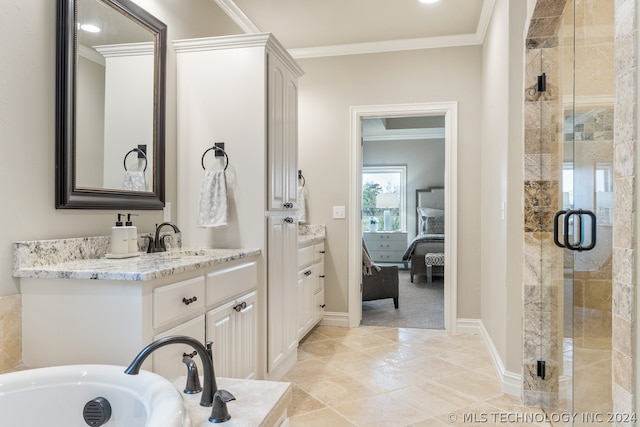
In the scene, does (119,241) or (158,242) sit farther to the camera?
(158,242)

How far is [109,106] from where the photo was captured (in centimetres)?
209

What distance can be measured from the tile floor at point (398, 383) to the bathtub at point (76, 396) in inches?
48.9

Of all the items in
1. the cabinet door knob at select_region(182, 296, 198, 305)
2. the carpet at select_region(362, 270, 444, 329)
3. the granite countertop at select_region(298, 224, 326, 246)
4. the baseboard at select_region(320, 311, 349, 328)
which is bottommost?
the carpet at select_region(362, 270, 444, 329)

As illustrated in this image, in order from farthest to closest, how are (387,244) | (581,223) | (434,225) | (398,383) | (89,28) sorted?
(387,244) → (434,225) → (398,383) → (89,28) → (581,223)

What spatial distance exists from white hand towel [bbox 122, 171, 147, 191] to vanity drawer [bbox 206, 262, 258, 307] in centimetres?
67

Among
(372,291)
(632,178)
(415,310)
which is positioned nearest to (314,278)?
(372,291)

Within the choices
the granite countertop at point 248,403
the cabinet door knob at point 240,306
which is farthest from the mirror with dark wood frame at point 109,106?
the granite countertop at point 248,403

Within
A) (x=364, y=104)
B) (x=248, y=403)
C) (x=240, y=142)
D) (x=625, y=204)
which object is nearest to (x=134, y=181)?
(x=240, y=142)

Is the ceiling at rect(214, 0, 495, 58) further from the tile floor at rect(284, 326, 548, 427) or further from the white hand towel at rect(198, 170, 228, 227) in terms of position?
the tile floor at rect(284, 326, 548, 427)

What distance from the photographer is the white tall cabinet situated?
2.52 m

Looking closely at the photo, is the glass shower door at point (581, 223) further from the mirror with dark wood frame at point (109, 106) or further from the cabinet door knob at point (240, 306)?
the mirror with dark wood frame at point (109, 106)

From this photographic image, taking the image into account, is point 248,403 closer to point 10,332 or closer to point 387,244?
point 10,332

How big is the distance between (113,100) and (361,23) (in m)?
2.31

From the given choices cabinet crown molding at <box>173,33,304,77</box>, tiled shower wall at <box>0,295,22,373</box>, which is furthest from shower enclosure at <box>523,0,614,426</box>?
tiled shower wall at <box>0,295,22,373</box>
